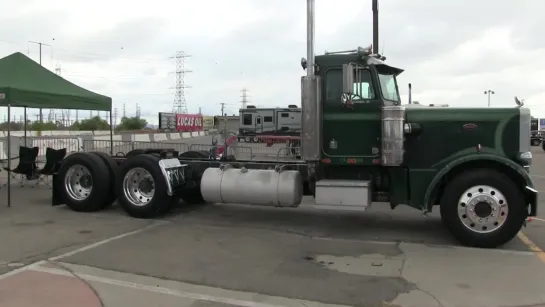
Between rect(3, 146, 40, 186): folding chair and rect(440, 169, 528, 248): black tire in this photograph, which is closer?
rect(440, 169, 528, 248): black tire

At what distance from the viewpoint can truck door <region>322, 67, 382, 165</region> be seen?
293 inches

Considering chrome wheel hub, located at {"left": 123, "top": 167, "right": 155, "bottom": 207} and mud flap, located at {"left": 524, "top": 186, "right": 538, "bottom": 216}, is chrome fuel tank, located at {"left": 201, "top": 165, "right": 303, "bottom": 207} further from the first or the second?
mud flap, located at {"left": 524, "top": 186, "right": 538, "bottom": 216}

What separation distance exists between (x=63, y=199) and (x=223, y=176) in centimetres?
345

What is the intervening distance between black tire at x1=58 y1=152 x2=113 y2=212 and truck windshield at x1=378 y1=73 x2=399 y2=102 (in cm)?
534

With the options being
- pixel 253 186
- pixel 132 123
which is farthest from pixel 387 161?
pixel 132 123

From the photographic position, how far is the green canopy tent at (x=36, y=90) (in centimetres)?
1002

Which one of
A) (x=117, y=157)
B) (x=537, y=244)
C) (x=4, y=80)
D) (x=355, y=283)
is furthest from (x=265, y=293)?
(x=4, y=80)

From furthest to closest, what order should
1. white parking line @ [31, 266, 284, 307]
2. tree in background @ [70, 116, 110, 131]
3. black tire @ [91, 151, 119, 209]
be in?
1. tree in background @ [70, 116, 110, 131]
2. black tire @ [91, 151, 119, 209]
3. white parking line @ [31, 266, 284, 307]

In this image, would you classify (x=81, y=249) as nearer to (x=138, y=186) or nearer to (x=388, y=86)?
(x=138, y=186)

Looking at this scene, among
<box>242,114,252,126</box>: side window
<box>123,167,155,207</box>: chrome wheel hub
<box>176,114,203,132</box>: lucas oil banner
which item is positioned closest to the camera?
<box>123,167,155,207</box>: chrome wheel hub

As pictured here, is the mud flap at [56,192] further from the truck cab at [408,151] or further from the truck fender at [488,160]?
the truck fender at [488,160]

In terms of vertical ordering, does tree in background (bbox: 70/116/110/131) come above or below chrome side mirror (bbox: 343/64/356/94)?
above

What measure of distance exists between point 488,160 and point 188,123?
71633 millimetres

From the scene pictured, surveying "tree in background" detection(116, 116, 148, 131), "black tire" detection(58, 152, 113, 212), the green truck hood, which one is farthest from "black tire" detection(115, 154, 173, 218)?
"tree in background" detection(116, 116, 148, 131)
